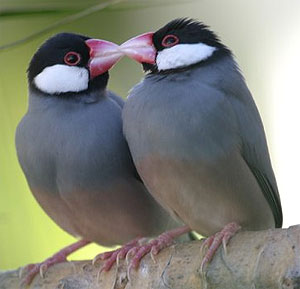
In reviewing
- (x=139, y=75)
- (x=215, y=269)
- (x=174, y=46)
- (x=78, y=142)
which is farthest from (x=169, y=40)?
(x=139, y=75)

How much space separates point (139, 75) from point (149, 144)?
5.35 feet

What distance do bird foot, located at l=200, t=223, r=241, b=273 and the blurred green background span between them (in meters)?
0.83

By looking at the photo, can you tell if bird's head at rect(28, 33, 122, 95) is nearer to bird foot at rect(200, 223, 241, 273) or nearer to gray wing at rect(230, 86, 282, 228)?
gray wing at rect(230, 86, 282, 228)

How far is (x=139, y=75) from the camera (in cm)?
468

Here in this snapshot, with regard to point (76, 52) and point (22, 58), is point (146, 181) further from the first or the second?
point (22, 58)

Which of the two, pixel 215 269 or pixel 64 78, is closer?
pixel 215 269

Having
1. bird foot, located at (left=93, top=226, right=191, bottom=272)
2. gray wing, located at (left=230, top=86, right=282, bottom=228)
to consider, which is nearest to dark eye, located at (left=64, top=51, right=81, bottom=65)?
gray wing, located at (left=230, top=86, right=282, bottom=228)

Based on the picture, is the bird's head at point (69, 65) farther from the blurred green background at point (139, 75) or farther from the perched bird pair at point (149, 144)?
the blurred green background at point (139, 75)

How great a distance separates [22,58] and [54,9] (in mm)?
1426

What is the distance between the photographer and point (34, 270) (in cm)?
329

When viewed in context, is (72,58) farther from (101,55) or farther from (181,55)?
(181,55)

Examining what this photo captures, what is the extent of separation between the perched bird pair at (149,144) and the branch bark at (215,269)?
0.06 metres

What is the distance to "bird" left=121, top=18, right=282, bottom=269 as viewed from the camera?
10.0ft

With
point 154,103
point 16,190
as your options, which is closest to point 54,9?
point 154,103
